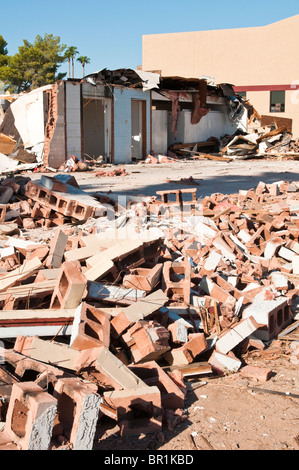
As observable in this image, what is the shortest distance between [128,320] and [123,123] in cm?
2033

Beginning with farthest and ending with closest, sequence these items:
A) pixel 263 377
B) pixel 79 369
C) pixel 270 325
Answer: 1. pixel 270 325
2. pixel 263 377
3. pixel 79 369

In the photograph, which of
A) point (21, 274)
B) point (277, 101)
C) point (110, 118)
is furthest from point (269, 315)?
point (277, 101)

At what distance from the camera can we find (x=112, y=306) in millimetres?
5023

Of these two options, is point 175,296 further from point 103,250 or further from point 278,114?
point 278,114

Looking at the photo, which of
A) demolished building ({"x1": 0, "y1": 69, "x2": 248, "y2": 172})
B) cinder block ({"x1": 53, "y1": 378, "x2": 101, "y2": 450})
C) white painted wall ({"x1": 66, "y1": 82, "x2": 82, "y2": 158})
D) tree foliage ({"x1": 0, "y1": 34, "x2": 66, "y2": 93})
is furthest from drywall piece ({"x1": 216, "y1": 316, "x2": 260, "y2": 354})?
tree foliage ({"x1": 0, "y1": 34, "x2": 66, "y2": 93})

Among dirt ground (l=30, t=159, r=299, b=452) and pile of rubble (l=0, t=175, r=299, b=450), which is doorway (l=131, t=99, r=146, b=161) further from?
dirt ground (l=30, t=159, r=299, b=452)

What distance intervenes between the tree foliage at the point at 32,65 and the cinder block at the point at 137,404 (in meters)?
45.2

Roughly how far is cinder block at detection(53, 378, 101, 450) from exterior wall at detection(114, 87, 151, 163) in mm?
20769

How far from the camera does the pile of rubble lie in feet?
11.2

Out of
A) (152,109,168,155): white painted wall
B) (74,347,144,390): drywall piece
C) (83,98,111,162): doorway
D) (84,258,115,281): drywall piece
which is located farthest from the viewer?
(152,109,168,155): white painted wall

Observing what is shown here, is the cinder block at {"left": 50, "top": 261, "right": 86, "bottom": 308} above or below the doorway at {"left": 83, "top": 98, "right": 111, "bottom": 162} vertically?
below

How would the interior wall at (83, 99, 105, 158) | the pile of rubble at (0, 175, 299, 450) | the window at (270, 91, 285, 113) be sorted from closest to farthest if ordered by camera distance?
the pile of rubble at (0, 175, 299, 450) → the interior wall at (83, 99, 105, 158) → the window at (270, 91, 285, 113)
